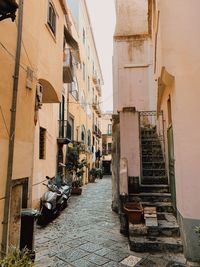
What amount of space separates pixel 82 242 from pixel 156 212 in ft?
6.35

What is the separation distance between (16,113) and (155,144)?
20.2 feet

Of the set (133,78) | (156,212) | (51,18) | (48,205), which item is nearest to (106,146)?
(133,78)

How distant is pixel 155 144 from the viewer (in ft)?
29.0

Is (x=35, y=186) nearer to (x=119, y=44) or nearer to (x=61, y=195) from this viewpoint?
(x=61, y=195)

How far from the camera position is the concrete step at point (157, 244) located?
14.5ft

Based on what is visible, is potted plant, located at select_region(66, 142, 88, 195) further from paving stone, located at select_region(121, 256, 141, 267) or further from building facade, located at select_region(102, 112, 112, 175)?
building facade, located at select_region(102, 112, 112, 175)

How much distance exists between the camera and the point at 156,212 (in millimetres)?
5547

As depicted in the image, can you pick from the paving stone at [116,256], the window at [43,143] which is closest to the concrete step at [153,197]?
the paving stone at [116,256]

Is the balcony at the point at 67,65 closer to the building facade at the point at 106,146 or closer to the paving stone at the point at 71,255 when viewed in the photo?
the paving stone at the point at 71,255

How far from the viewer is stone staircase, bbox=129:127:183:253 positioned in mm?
4547

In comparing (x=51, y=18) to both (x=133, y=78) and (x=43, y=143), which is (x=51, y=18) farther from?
(x=133, y=78)

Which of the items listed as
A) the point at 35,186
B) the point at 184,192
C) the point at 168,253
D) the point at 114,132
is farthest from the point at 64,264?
the point at 114,132

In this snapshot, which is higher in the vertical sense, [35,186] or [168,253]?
[35,186]

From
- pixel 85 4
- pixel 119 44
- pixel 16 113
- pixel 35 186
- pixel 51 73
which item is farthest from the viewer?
pixel 85 4
